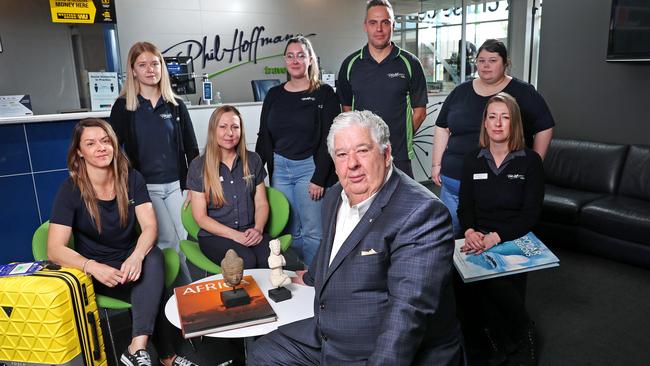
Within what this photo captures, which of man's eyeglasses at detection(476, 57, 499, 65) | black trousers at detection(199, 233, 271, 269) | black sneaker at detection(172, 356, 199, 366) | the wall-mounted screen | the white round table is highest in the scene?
the wall-mounted screen

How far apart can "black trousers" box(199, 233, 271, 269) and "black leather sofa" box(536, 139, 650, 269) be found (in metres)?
2.45

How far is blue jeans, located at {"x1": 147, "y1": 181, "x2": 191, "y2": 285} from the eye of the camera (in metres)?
2.90

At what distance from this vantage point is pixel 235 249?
2.65 meters

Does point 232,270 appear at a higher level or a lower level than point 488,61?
lower

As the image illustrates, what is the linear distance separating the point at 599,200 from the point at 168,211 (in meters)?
3.19

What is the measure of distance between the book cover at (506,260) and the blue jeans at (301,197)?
1.00 meters

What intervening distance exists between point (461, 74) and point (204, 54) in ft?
12.1

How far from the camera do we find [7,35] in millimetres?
6098

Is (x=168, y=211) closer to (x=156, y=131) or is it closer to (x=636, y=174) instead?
(x=156, y=131)

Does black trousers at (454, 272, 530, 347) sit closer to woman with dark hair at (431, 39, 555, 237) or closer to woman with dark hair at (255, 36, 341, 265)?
woman with dark hair at (431, 39, 555, 237)

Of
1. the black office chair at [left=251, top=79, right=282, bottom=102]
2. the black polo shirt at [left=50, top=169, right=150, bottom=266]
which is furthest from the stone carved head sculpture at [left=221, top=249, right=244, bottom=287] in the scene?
the black office chair at [left=251, top=79, right=282, bottom=102]

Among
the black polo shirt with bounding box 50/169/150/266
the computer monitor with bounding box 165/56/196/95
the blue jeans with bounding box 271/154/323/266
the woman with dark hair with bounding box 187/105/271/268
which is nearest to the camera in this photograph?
the black polo shirt with bounding box 50/169/150/266

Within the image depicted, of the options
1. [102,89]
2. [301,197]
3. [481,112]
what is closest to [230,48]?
[102,89]

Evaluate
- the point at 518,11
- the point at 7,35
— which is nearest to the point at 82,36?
the point at 7,35
